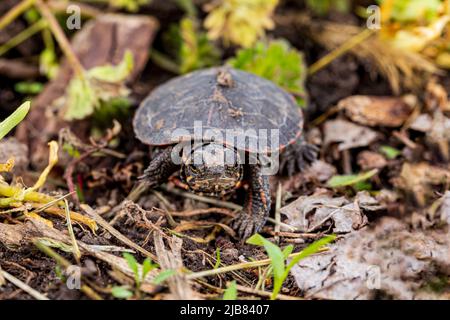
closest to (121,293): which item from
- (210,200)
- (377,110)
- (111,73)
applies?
(210,200)

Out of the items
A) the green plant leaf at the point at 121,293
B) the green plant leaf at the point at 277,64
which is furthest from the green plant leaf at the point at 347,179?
the green plant leaf at the point at 121,293

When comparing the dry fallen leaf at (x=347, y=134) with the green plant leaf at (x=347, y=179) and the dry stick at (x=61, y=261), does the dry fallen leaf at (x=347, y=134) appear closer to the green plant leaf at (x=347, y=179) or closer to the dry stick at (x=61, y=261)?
the green plant leaf at (x=347, y=179)

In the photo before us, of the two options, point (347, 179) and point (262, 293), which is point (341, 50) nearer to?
point (347, 179)

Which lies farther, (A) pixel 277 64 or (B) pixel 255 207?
(A) pixel 277 64

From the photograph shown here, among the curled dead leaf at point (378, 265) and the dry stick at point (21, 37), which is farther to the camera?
the dry stick at point (21, 37)

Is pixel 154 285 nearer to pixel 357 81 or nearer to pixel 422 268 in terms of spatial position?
pixel 422 268
